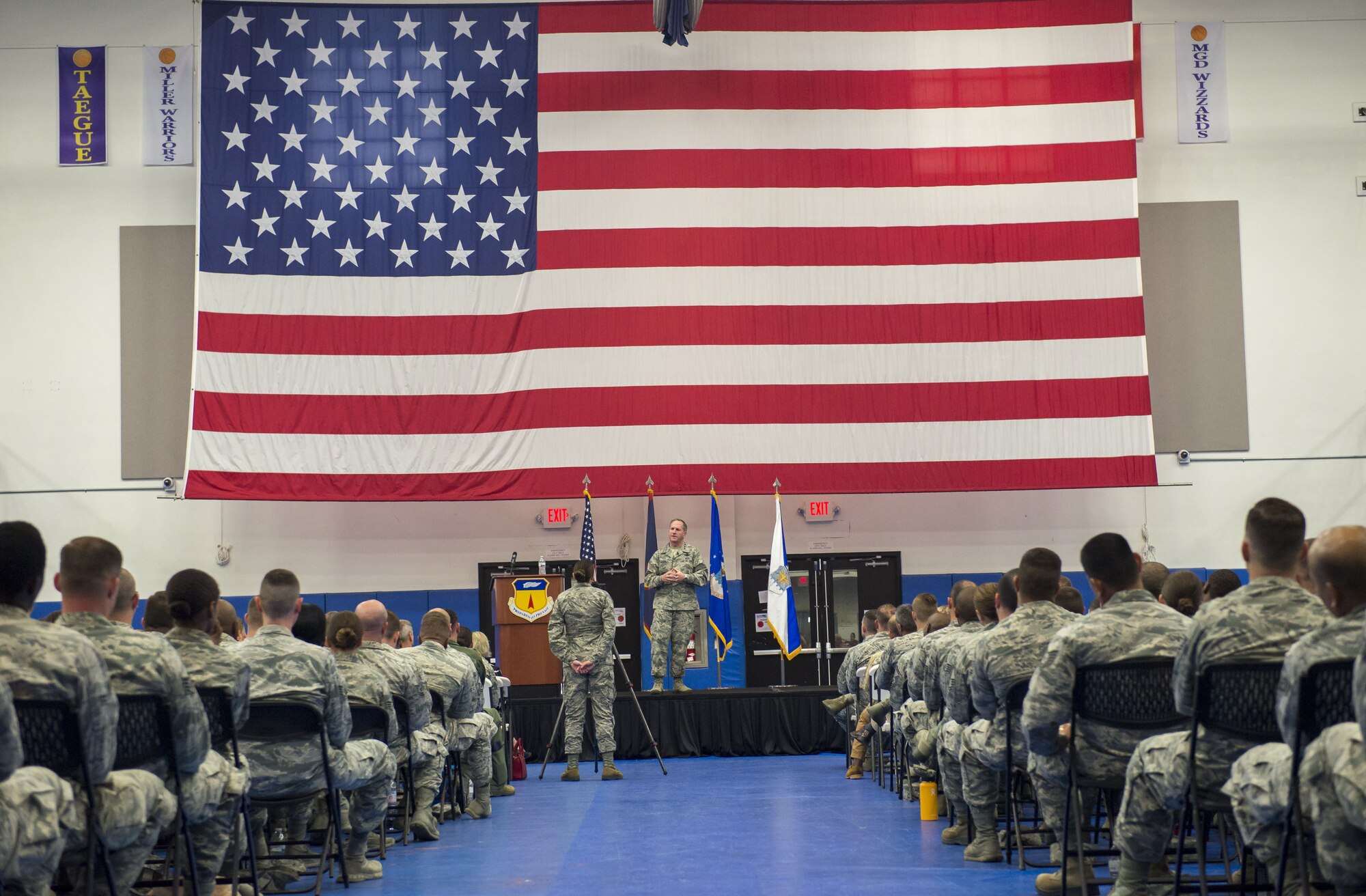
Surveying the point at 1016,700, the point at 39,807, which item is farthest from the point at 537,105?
the point at 39,807

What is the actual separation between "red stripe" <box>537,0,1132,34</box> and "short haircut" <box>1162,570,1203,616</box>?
9269 millimetres

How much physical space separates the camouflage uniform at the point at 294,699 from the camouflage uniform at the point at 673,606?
7424 millimetres

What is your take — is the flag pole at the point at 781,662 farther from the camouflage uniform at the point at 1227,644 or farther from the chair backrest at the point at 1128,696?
the camouflage uniform at the point at 1227,644

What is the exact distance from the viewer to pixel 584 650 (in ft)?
35.0

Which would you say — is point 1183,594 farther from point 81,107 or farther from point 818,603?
point 81,107

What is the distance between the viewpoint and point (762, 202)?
13.8 meters

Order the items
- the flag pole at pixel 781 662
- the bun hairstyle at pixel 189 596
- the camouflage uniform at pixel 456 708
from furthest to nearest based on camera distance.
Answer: the flag pole at pixel 781 662, the camouflage uniform at pixel 456 708, the bun hairstyle at pixel 189 596

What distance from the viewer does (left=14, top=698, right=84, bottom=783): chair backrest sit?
3383 millimetres

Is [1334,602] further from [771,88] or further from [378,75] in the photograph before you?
[378,75]

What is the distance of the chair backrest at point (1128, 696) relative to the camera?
4406 mm

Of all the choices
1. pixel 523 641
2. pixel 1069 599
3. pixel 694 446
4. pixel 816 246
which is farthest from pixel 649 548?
pixel 1069 599

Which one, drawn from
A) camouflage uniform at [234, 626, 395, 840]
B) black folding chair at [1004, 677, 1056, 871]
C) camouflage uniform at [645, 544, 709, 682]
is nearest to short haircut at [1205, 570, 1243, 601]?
black folding chair at [1004, 677, 1056, 871]

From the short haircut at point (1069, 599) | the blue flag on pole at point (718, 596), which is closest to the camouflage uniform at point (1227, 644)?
the short haircut at point (1069, 599)

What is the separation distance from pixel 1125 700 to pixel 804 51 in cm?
1076
